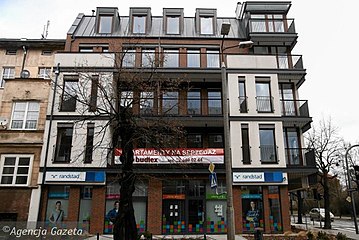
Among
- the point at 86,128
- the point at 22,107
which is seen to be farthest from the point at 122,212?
the point at 22,107

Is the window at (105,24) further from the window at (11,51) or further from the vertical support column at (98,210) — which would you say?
the vertical support column at (98,210)

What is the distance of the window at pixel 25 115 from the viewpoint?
20094 millimetres

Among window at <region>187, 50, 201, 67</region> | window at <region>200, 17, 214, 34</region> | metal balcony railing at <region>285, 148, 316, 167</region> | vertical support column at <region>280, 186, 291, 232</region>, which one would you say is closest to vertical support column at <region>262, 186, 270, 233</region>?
vertical support column at <region>280, 186, 291, 232</region>

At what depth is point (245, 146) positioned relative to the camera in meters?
20.4

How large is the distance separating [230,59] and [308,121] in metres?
6.97

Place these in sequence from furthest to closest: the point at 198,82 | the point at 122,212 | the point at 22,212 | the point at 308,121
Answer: the point at 198,82
the point at 308,121
the point at 22,212
the point at 122,212

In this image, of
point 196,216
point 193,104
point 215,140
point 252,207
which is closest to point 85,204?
point 196,216

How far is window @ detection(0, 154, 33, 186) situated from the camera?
61.5 feet

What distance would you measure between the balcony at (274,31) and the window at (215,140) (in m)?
8.02

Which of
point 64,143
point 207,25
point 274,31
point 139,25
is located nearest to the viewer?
point 64,143

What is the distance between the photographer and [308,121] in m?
20.9

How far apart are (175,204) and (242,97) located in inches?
342

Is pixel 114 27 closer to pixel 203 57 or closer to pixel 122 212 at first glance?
pixel 203 57

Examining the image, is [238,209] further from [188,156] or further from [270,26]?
[270,26]
